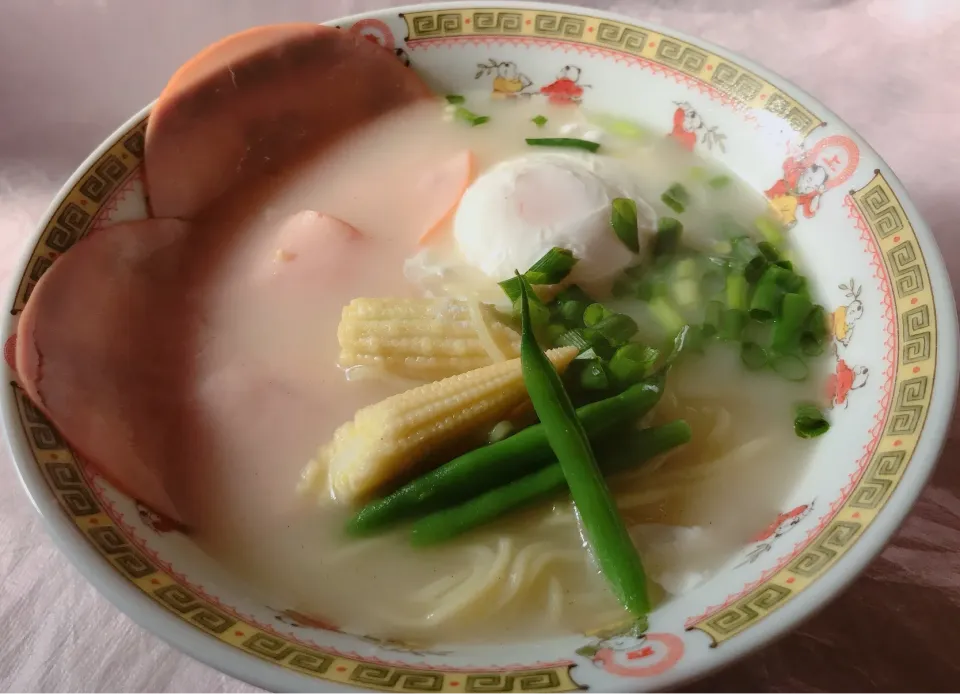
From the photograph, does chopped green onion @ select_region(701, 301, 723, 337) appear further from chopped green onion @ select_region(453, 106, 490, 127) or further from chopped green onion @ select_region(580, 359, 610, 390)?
chopped green onion @ select_region(453, 106, 490, 127)

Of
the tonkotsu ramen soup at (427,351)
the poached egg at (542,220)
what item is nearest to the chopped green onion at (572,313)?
the tonkotsu ramen soup at (427,351)

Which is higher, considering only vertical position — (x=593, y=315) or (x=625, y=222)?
(x=625, y=222)

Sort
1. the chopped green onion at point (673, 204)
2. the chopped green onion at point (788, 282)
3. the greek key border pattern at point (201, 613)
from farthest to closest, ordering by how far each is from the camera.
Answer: the chopped green onion at point (673, 204)
the chopped green onion at point (788, 282)
the greek key border pattern at point (201, 613)

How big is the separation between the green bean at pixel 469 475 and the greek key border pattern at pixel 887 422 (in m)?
0.33

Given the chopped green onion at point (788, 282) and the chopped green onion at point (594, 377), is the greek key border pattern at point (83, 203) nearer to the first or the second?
the chopped green onion at point (594, 377)

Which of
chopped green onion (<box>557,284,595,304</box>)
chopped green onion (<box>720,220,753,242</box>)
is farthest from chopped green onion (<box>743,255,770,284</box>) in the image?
chopped green onion (<box>557,284,595,304</box>)

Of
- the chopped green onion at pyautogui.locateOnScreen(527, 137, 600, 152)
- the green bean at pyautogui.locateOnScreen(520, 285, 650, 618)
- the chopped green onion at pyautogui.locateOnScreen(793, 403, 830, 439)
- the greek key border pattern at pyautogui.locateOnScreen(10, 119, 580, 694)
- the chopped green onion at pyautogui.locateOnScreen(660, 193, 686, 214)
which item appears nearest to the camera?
the greek key border pattern at pyautogui.locateOnScreen(10, 119, 580, 694)

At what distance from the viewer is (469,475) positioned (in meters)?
1.10

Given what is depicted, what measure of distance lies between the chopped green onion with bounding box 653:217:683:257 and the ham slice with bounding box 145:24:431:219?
0.75 m

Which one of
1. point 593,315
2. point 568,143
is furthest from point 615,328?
point 568,143

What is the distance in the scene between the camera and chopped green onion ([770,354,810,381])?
4.35 feet

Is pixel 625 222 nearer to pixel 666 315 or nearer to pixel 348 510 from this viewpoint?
pixel 666 315

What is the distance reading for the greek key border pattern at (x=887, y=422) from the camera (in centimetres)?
93

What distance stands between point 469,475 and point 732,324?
2.04 ft
